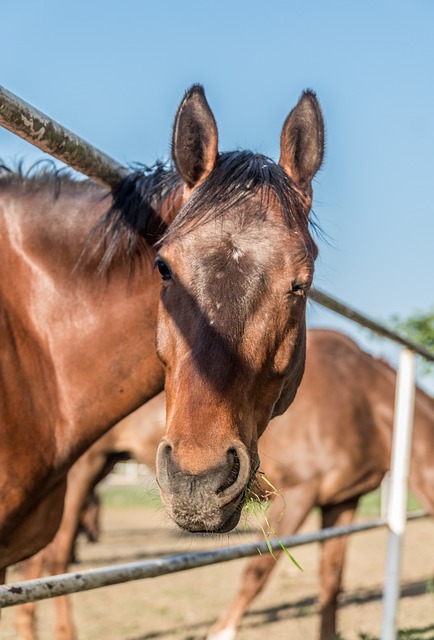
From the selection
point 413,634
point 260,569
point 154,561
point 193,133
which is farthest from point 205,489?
point 260,569

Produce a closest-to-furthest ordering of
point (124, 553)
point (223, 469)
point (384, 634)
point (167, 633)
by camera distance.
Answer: point (223, 469)
point (384, 634)
point (167, 633)
point (124, 553)

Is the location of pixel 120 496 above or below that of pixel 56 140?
below

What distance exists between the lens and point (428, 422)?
7242 millimetres

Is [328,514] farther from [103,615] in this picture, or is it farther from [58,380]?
[58,380]

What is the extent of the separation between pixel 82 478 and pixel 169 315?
4450mm

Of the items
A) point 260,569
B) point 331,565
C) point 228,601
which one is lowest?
point 228,601

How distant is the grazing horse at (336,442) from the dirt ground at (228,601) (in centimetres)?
69

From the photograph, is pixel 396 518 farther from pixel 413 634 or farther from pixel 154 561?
pixel 154 561

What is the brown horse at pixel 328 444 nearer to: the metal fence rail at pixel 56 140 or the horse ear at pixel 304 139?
the metal fence rail at pixel 56 140

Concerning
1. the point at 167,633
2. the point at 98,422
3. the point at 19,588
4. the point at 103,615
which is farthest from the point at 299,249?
the point at 103,615

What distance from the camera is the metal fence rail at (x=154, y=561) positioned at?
1951 millimetres

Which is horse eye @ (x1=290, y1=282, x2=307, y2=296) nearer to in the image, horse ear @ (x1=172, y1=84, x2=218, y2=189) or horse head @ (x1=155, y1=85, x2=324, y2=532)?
horse head @ (x1=155, y1=85, x2=324, y2=532)

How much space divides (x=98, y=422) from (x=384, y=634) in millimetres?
2027

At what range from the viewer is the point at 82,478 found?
245 inches
